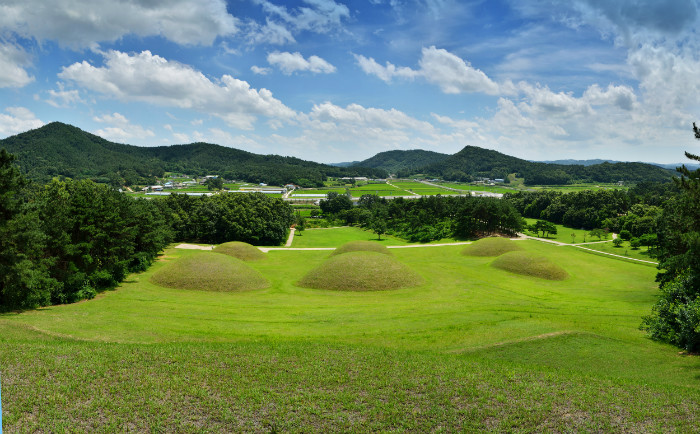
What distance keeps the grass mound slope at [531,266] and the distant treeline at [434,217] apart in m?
35.4

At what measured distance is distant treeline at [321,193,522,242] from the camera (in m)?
92.8

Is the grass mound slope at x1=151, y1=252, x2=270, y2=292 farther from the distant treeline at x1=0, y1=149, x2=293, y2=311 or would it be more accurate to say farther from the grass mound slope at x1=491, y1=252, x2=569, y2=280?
the grass mound slope at x1=491, y1=252, x2=569, y2=280

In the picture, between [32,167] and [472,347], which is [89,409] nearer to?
[472,347]

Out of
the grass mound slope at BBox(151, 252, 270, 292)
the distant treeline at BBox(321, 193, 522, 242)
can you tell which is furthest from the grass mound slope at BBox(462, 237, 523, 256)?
the grass mound slope at BBox(151, 252, 270, 292)

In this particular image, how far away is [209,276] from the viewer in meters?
41.8

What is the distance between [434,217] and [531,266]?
5849 cm

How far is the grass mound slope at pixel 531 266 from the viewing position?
2036 inches

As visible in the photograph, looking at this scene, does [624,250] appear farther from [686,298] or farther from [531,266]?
[686,298]

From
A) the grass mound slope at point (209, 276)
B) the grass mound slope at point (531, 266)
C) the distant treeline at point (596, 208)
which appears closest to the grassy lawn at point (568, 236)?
the distant treeline at point (596, 208)

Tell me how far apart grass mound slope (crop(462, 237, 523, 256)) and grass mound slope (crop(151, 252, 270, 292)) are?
132 ft

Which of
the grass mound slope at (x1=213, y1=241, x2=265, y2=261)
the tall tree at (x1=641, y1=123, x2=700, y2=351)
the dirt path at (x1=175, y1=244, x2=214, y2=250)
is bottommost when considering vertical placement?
the dirt path at (x1=175, y1=244, x2=214, y2=250)

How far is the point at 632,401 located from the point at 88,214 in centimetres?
4437

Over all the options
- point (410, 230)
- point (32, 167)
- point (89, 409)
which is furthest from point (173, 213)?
point (32, 167)

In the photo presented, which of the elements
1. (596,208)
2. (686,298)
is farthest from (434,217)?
(686,298)
